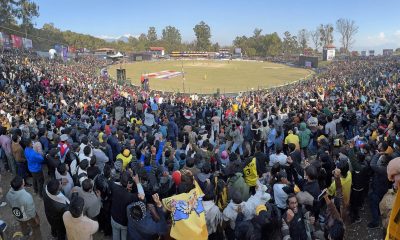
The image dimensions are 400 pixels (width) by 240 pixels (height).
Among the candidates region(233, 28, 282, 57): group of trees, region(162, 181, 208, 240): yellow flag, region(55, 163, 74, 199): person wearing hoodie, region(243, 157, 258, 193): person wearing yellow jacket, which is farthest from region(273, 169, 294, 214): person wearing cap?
region(233, 28, 282, 57): group of trees

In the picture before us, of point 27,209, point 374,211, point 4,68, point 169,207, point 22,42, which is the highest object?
point 22,42

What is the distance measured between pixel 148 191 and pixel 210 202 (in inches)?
47.7

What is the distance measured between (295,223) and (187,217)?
164cm

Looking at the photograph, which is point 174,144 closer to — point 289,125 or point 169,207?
point 289,125

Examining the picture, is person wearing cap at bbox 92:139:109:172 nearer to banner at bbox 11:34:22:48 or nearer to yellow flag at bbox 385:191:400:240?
yellow flag at bbox 385:191:400:240

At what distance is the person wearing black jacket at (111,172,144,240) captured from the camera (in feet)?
17.7

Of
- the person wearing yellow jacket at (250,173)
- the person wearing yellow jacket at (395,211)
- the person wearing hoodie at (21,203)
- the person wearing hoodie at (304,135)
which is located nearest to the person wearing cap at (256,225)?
the person wearing yellow jacket at (250,173)

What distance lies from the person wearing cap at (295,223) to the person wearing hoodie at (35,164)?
588 centimetres

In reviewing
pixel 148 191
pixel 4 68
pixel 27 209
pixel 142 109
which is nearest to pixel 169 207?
pixel 148 191

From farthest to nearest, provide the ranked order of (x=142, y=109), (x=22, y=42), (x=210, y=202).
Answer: (x=22, y=42) < (x=142, y=109) < (x=210, y=202)

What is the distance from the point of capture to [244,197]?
19.6 ft

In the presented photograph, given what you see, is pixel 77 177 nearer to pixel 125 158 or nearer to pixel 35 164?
pixel 125 158

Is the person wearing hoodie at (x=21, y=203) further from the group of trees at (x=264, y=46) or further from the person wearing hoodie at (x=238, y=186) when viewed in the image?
the group of trees at (x=264, y=46)

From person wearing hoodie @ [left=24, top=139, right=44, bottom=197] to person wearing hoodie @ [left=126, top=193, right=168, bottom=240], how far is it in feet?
12.5
